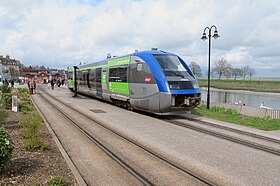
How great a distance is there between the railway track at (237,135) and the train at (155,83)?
1.07 metres

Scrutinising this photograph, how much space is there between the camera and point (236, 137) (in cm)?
915

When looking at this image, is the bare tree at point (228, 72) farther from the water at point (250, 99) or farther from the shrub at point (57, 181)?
the shrub at point (57, 181)

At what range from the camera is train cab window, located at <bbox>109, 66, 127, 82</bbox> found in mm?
15770

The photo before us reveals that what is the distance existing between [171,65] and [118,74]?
4.72 meters

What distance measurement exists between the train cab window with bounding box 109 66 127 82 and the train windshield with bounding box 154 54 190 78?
3010mm

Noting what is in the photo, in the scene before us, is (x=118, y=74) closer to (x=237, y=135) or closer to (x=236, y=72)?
(x=237, y=135)

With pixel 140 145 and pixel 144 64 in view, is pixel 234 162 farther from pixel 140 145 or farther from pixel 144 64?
pixel 144 64

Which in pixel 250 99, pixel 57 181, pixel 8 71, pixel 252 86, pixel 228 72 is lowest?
pixel 250 99

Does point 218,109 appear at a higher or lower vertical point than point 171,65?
lower

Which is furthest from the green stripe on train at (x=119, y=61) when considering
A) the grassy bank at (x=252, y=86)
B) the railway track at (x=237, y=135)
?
the grassy bank at (x=252, y=86)

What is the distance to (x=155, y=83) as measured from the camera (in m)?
12.4

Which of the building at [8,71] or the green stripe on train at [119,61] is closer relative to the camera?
the green stripe on train at [119,61]

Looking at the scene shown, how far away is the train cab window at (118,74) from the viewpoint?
15.8 m

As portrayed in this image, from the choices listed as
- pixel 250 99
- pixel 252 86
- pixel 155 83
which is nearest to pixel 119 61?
pixel 155 83
